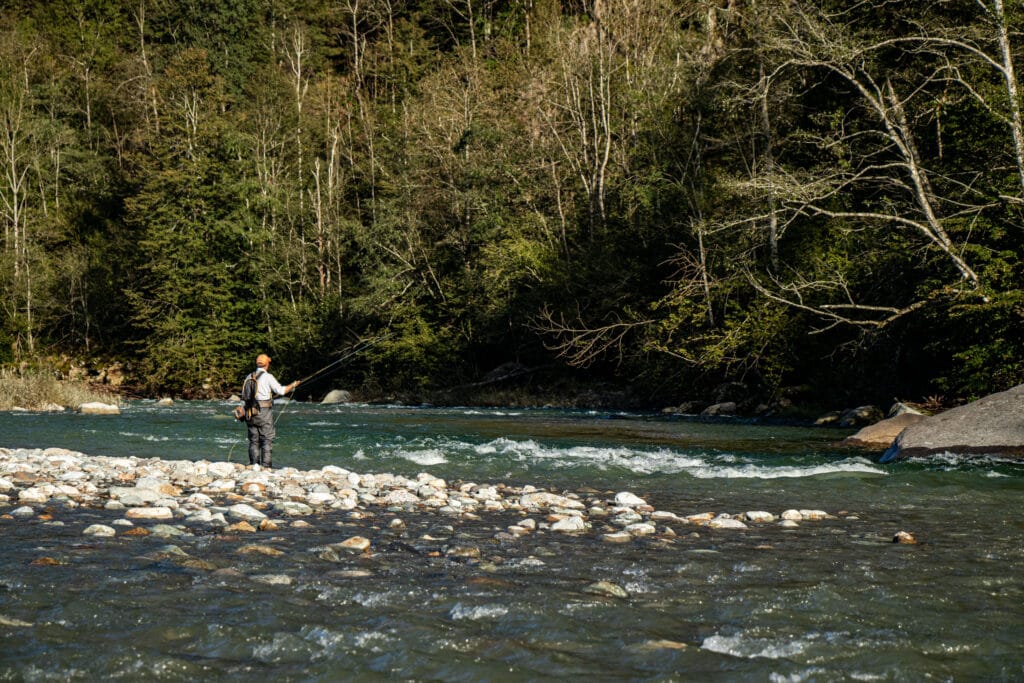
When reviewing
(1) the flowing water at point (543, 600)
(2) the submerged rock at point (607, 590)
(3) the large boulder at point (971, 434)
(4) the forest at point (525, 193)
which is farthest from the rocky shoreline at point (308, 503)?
(4) the forest at point (525, 193)

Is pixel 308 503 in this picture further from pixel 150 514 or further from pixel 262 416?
pixel 262 416

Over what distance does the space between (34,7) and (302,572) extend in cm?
6520

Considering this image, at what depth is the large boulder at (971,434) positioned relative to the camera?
42.3 ft

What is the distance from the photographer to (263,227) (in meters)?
43.1

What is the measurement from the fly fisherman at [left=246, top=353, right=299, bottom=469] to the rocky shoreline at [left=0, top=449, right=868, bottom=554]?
114 centimetres

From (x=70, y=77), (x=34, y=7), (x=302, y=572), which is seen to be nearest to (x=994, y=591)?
(x=302, y=572)

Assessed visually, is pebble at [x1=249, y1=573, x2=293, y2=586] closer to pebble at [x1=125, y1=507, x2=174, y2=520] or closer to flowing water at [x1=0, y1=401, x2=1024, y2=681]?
flowing water at [x1=0, y1=401, x2=1024, y2=681]

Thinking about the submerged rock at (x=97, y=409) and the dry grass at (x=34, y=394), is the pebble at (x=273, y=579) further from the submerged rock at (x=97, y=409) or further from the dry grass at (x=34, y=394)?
the dry grass at (x=34, y=394)

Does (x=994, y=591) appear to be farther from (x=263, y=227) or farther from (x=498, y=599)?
(x=263, y=227)

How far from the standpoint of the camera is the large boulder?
1290cm

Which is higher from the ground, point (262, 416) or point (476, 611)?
point (262, 416)

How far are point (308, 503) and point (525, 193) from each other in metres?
27.1

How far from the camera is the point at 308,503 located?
8758mm

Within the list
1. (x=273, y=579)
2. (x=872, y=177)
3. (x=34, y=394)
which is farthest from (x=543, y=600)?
(x=34, y=394)
